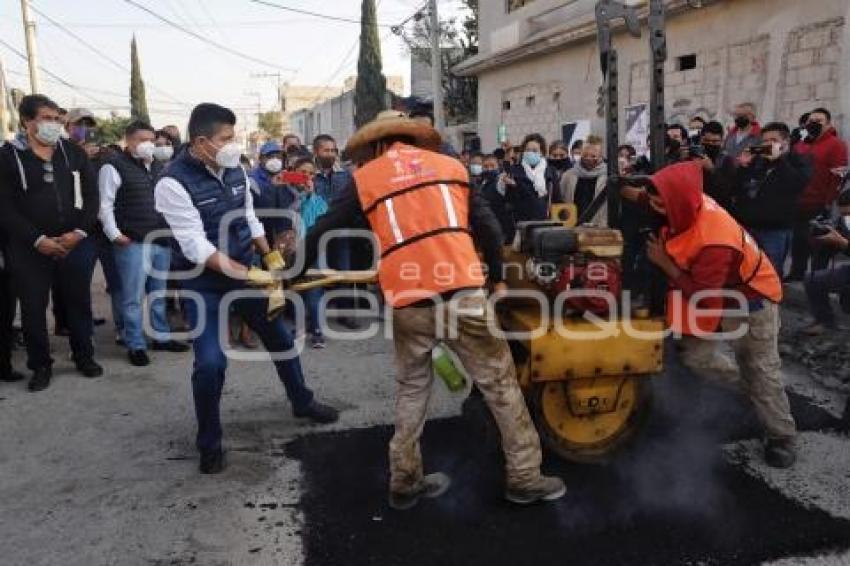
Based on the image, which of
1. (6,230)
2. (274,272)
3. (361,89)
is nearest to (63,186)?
(6,230)

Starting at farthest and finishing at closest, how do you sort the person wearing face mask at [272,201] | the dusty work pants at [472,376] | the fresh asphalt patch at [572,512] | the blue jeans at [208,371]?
the person wearing face mask at [272,201] < the blue jeans at [208,371] < the dusty work pants at [472,376] < the fresh asphalt patch at [572,512]

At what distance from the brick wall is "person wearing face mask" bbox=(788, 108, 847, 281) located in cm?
169

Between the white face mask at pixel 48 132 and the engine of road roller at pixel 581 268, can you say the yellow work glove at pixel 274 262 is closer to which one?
the engine of road roller at pixel 581 268

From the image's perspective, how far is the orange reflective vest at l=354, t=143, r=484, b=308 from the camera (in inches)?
110

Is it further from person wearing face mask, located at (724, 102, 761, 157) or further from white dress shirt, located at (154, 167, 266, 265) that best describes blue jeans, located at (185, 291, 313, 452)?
person wearing face mask, located at (724, 102, 761, 157)

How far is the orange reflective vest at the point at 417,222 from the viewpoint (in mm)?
2799

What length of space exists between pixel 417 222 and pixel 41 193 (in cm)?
320

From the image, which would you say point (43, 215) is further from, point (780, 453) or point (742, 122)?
point (742, 122)

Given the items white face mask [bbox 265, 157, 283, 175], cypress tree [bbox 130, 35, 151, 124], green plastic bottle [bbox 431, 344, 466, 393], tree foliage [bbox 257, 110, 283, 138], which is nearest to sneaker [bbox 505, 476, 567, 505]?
green plastic bottle [bbox 431, 344, 466, 393]

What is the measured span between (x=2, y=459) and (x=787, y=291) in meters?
6.39

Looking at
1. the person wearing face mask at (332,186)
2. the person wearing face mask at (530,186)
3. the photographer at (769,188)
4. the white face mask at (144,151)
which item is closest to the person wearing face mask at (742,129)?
the photographer at (769,188)

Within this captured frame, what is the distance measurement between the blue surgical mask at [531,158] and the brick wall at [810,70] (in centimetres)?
373

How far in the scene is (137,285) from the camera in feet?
18.0

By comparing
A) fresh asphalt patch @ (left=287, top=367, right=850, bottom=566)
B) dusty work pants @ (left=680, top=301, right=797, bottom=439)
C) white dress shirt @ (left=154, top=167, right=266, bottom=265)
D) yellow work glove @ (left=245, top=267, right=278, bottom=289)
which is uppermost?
white dress shirt @ (left=154, top=167, right=266, bottom=265)
